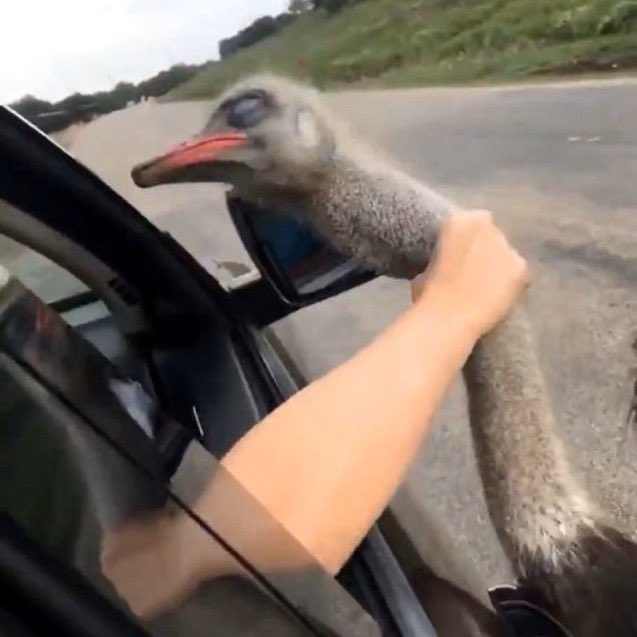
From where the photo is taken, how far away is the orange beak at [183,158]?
1188 mm

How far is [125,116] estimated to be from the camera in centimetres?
132

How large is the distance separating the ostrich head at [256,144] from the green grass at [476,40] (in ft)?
0.68

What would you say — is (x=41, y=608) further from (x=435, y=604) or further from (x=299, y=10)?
(x=299, y=10)

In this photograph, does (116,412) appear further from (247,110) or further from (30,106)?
(247,110)

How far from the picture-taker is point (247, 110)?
50.0 inches

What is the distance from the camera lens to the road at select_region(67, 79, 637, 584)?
1.59 meters

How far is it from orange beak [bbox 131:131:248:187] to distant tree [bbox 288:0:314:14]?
0.25m

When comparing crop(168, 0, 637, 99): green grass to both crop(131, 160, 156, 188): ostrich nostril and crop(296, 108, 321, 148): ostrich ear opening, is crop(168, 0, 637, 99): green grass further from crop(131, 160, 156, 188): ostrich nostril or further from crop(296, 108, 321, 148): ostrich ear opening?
crop(131, 160, 156, 188): ostrich nostril

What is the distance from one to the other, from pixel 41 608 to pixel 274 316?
0.78m

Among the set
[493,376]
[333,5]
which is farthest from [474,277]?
[333,5]

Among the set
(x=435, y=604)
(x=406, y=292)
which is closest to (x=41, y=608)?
(x=435, y=604)

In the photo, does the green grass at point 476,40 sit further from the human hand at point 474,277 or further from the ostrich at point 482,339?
the human hand at point 474,277

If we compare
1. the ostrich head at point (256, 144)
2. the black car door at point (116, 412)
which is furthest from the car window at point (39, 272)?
the ostrich head at point (256, 144)

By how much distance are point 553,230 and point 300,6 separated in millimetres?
473
